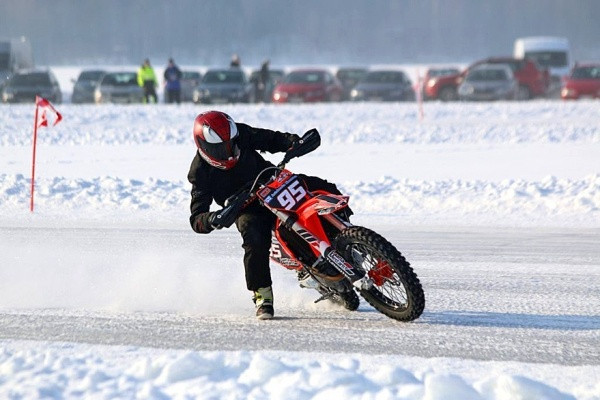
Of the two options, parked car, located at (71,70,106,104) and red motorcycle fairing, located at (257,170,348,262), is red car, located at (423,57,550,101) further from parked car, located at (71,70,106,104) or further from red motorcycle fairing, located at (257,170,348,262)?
red motorcycle fairing, located at (257,170,348,262)

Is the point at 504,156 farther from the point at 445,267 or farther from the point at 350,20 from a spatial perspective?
the point at 350,20

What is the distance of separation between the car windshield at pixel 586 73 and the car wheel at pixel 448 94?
4019 millimetres

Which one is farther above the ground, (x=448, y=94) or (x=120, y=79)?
(x=120, y=79)

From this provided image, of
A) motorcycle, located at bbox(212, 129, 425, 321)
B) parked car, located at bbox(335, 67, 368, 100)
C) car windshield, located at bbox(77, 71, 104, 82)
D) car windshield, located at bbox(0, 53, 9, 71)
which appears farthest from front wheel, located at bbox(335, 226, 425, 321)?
car windshield, located at bbox(0, 53, 9, 71)

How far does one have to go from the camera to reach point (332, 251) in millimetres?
6438

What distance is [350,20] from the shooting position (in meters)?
86.5

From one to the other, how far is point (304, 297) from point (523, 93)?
28808mm

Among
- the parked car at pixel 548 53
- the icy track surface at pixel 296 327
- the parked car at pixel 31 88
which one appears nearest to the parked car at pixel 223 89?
the parked car at pixel 31 88

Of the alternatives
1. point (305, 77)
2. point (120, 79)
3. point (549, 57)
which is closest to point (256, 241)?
point (305, 77)

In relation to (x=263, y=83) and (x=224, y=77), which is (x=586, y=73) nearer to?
(x=263, y=83)

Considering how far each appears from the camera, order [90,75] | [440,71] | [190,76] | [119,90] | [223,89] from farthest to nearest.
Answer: [440,71] < [190,76] < [90,75] < [119,90] < [223,89]

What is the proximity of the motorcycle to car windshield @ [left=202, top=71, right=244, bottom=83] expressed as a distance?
27.5 m

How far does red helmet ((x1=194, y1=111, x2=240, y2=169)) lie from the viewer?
6547 mm

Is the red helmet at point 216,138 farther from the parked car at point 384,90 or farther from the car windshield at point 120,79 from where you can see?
the car windshield at point 120,79
